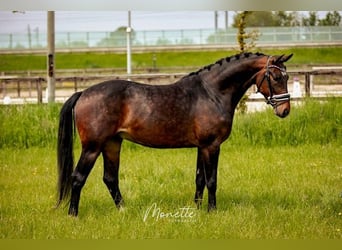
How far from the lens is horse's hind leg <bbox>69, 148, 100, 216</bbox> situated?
338cm

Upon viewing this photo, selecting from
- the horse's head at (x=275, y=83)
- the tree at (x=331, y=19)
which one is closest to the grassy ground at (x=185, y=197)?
the horse's head at (x=275, y=83)

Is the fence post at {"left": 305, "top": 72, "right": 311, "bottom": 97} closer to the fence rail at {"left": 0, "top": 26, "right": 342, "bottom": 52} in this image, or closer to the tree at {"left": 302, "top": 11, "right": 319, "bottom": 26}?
Result: the fence rail at {"left": 0, "top": 26, "right": 342, "bottom": 52}

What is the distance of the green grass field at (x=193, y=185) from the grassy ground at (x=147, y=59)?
1.02ft

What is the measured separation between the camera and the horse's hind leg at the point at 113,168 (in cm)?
351

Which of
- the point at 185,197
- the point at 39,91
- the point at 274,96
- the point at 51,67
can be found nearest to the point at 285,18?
the point at 274,96

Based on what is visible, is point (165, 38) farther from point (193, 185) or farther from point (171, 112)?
point (193, 185)

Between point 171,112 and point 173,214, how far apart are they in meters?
0.65

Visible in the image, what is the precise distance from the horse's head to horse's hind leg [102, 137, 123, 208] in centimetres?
99

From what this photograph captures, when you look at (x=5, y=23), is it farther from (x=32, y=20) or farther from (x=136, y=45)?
(x=136, y=45)

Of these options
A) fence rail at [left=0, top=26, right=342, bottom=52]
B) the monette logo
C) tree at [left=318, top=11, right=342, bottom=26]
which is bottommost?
the monette logo

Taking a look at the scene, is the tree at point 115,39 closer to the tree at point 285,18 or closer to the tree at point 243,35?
the tree at point 243,35

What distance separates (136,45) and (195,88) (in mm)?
818

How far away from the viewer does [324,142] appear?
3805mm

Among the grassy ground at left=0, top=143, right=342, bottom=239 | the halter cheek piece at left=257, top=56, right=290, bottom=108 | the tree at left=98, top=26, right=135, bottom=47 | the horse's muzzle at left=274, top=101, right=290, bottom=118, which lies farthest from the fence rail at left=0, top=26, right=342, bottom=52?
the grassy ground at left=0, top=143, right=342, bottom=239
